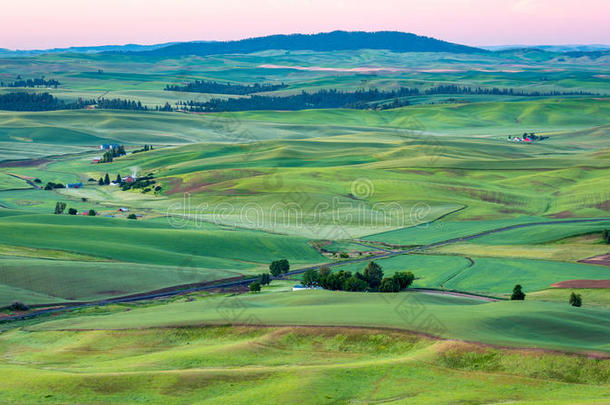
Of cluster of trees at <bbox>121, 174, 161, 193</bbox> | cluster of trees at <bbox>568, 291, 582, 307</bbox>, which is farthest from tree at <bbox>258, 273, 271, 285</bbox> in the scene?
cluster of trees at <bbox>121, 174, 161, 193</bbox>

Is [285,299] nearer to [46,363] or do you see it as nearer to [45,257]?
[46,363]

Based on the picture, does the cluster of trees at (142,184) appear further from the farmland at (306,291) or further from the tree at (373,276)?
the tree at (373,276)

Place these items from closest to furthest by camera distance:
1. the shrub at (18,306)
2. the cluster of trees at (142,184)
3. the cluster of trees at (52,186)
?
the shrub at (18,306)
the cluster of trees at (142,184)
the cluster of trees at (52,186)

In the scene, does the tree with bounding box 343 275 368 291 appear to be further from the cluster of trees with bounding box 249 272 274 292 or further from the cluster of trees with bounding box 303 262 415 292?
the cluster of trees with bounding box 249 272 274 292

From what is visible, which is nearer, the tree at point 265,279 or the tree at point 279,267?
the tree at point 265,279

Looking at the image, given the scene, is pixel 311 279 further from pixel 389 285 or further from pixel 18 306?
pixel 18 306

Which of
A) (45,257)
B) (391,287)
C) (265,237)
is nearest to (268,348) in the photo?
(391,287)

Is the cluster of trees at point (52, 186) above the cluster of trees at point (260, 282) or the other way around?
above

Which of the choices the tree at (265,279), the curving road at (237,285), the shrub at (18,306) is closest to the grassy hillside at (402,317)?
the curving road at (237,285)
